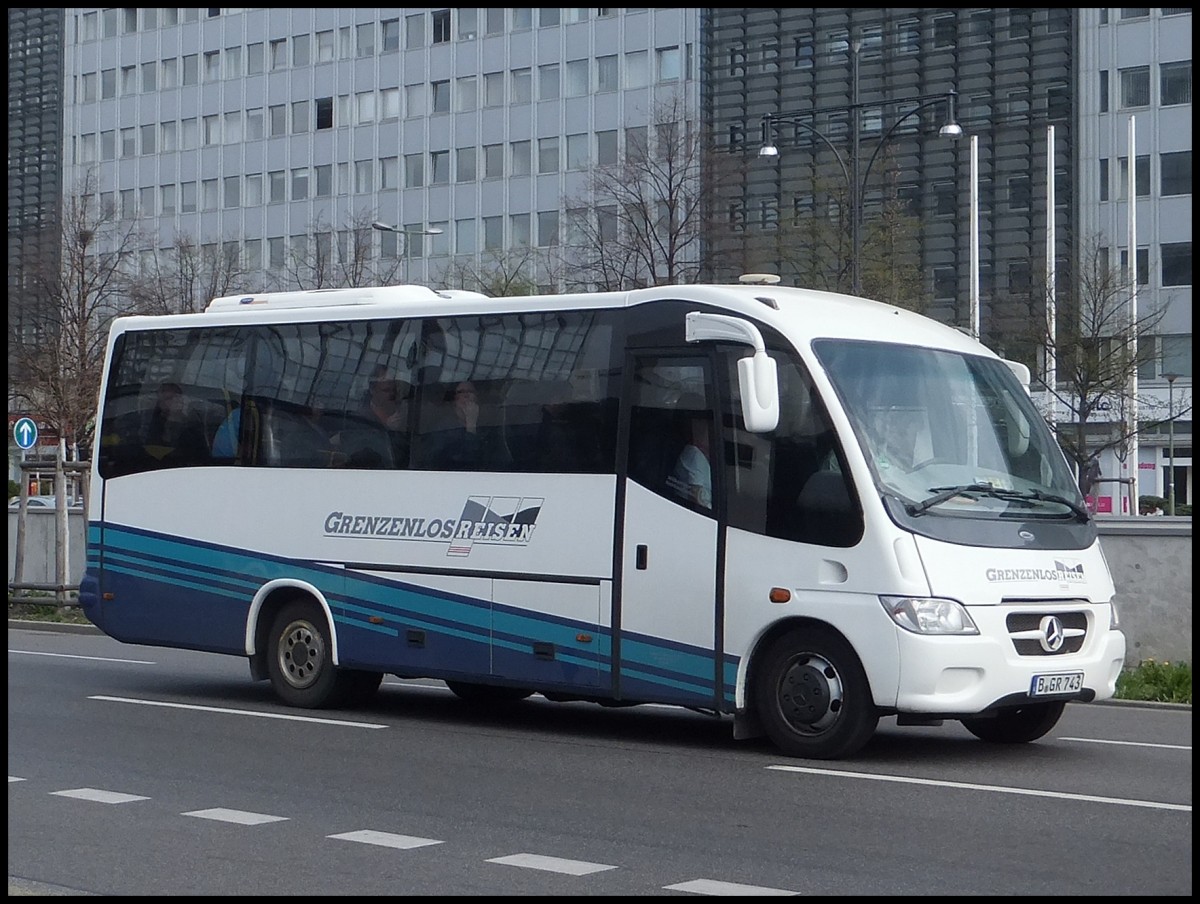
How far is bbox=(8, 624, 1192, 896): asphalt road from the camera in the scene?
787 cm

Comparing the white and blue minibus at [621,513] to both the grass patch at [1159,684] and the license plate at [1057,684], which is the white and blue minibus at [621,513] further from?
the grass patch at [1159,684]

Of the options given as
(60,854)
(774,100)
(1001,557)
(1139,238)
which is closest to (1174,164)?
(1139,238)

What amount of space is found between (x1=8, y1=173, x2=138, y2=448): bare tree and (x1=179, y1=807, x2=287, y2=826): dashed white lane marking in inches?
869

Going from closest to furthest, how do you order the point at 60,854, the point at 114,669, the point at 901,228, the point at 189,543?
the point at 60,854 → the point at 189,543 → the point at 114,669 → the point at 901,228

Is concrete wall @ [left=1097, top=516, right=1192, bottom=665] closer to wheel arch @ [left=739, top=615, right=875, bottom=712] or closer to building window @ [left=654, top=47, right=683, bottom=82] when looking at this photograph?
wheel arch @ [left=739, top=615, right=875, bottom=712]

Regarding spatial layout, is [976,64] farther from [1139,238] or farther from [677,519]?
[677,519]

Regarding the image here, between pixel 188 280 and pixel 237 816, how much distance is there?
144 ft

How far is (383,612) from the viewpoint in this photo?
548 inches

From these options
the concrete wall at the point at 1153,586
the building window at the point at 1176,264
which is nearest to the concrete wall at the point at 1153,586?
the concrete wall at the point at 1153,586

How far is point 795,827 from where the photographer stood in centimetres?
908

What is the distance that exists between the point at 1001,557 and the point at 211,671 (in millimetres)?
9460

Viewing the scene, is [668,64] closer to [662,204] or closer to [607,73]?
[607,73]

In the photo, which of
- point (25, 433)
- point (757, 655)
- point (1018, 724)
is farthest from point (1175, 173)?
point (757, 655)

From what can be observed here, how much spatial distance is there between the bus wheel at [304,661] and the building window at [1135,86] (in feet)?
176
